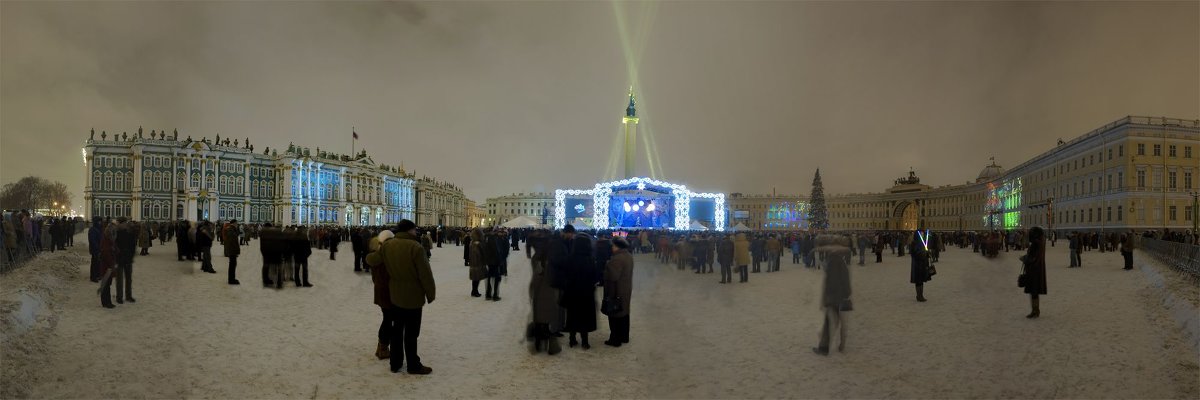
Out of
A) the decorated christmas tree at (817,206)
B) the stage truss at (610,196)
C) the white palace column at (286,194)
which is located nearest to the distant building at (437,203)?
the white palace column at (286,194)

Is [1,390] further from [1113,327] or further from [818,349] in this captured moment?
[1113,327]

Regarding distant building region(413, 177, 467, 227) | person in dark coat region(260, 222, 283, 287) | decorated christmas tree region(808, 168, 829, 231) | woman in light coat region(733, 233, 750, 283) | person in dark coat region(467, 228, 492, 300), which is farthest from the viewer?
distant building region(413, 177, 467, 227)

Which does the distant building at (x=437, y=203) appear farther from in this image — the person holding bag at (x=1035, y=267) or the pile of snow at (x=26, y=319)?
the person holding bag at (x=1035, y=267)

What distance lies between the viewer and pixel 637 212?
70.1m

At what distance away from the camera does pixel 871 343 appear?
30.7 feet

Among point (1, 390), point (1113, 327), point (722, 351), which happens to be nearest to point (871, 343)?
point (722, 351)

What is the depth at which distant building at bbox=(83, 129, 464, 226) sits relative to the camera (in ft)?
234

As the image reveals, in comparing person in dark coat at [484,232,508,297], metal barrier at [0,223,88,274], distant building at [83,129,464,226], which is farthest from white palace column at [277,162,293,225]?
person in dark coat at [484,232,508,297]

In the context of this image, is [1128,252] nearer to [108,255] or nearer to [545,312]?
[545,312]

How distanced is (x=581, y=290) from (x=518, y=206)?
162 m

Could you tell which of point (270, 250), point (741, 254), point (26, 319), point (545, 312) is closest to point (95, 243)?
point (270, 250)

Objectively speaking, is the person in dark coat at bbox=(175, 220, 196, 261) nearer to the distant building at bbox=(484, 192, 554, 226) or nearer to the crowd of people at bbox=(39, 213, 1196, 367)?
the crowd of people at bbox=(39, 213, 1196, 367)

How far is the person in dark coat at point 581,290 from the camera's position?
8586mm

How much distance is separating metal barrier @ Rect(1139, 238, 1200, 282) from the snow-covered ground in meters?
2.21
